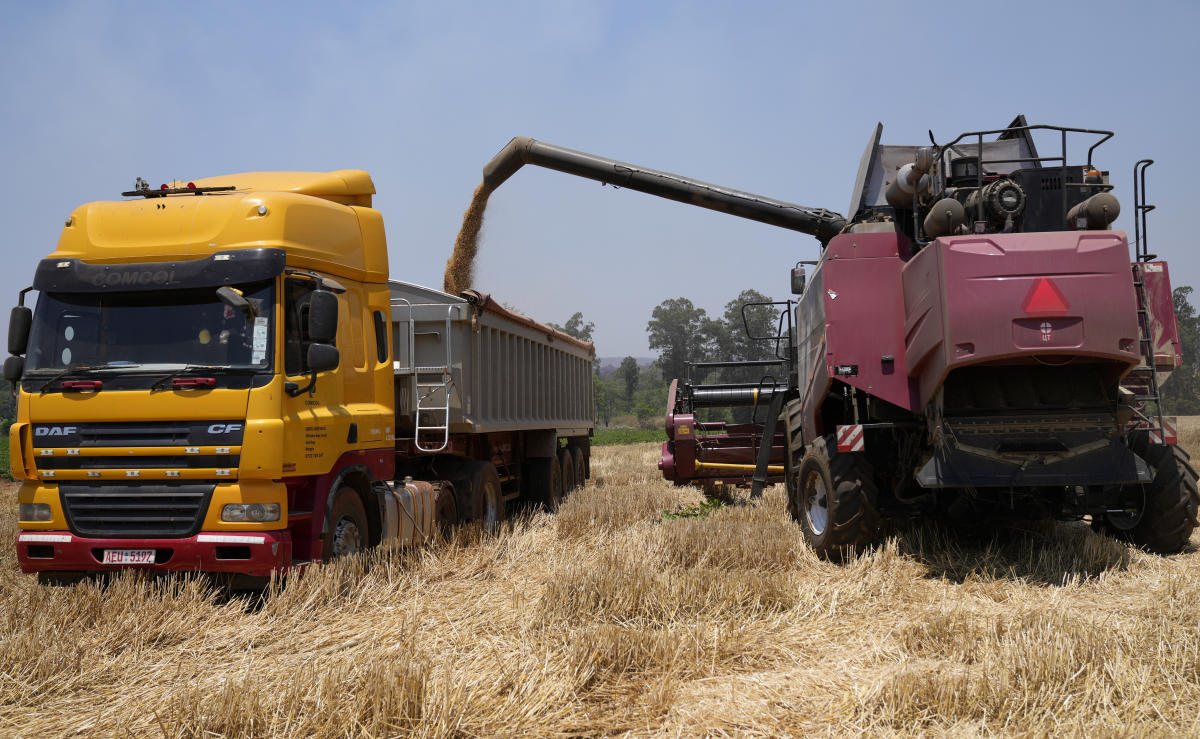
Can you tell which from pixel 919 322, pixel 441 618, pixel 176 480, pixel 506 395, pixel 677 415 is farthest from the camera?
pixel 677 415

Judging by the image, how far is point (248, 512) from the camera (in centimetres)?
607

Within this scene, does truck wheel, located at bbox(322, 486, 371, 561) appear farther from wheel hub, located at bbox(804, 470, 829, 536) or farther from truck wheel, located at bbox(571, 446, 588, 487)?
truck wheel, located at bbox(571, 446, 588, 487)

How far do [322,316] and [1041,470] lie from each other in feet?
16.2

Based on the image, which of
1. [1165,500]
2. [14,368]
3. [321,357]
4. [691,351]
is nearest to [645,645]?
[321,357]

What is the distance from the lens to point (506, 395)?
10.7m

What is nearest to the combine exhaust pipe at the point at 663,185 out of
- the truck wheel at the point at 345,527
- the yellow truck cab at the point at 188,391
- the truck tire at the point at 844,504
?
the truck tire at the point at 844,504

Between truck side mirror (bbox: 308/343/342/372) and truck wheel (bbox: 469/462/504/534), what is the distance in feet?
10.7

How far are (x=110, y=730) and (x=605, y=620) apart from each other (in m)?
2.48

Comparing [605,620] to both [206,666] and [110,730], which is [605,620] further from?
[110,730]

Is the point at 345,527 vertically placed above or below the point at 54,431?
below

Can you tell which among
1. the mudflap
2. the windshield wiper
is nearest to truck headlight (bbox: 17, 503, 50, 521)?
the windshield wiper

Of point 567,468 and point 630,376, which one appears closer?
point 567,468

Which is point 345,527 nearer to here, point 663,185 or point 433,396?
point 433,396

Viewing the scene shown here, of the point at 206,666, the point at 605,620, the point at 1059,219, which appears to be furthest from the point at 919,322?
the point at 206,666
